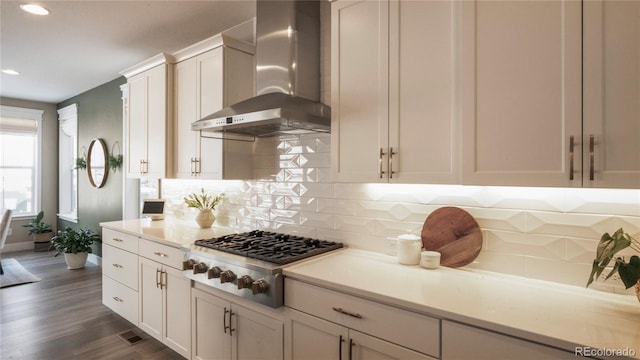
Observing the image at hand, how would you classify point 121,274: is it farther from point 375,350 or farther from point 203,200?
point 375,350

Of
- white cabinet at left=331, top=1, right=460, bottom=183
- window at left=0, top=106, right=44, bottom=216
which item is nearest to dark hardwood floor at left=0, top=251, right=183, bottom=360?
white cabinet at left=331, top=1, right=460, bottom=183

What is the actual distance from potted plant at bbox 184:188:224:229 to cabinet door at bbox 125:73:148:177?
73cm

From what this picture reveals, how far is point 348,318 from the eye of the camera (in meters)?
1.57

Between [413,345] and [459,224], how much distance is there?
28.4 inches

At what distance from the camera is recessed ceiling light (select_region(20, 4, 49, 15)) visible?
2.61 metres

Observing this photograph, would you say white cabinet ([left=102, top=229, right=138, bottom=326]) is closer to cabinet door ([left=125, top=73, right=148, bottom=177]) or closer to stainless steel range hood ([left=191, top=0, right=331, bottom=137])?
cabinet door ([left=125, top=73, right=148, bottom=177])

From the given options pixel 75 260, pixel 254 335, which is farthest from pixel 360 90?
pixel 75 260

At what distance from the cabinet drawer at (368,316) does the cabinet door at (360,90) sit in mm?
642

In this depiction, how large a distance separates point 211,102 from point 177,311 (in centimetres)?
164

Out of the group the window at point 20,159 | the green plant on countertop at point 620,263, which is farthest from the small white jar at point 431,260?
the window at point 20,159

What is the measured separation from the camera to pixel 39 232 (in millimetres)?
6121

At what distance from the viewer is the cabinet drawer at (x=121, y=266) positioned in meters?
2.94

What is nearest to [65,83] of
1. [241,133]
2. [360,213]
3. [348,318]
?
[241,133]

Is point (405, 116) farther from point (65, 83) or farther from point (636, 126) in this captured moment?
point (65, 83)
